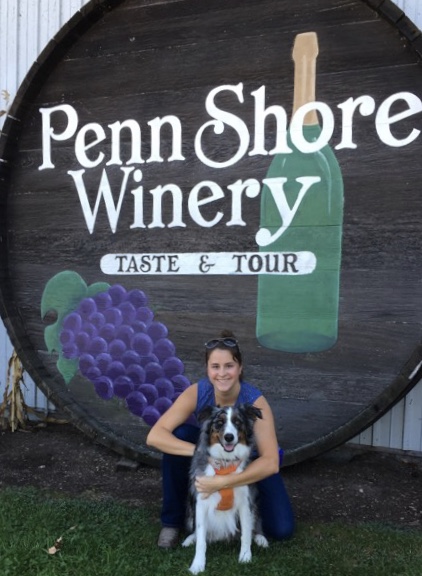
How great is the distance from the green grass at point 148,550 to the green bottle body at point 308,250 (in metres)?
0.97

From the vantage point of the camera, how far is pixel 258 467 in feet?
8.02

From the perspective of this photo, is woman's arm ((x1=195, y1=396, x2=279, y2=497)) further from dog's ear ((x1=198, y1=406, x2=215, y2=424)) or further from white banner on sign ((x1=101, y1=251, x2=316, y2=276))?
white banner on sign ((x1=101, y1=251, x2=316, y2=276))

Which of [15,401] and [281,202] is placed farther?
[15,401]

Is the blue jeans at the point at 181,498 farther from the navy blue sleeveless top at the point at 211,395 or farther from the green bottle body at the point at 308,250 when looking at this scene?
the green bottle body at the point at 308,250

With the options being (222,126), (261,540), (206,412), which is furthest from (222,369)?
(222,126)

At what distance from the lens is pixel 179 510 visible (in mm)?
2736

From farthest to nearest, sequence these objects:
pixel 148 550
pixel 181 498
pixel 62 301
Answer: pixel 62 301, pixel 181 498, pixel 148 550

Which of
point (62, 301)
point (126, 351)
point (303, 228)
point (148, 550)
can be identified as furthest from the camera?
point (62, 301)

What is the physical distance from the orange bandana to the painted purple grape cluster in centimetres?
113

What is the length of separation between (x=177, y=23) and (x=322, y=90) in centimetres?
95

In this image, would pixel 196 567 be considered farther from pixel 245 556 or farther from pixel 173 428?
pixel 173 428

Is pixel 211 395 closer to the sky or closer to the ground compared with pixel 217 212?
closer to the ground

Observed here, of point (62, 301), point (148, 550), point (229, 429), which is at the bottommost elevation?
point (148, 550)

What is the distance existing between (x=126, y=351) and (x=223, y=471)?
4.61 feet
